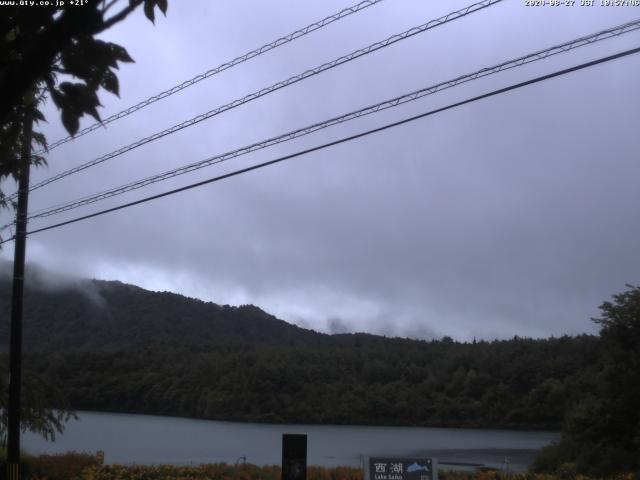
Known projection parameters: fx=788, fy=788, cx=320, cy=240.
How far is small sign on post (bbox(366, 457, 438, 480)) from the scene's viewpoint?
10.4m

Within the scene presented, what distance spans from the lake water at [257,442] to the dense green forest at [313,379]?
92 cm

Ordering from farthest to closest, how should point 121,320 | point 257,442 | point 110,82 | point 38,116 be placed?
point 121,320, point 257,442, point 38,116, point 110,82

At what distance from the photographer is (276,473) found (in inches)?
652

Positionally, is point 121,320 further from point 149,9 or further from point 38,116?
point 149,9

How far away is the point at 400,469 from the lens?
34.5ft

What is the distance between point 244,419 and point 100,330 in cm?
1088

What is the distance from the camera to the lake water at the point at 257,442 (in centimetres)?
2392

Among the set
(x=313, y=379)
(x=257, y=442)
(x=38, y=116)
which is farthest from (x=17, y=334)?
(x=313, y=379)

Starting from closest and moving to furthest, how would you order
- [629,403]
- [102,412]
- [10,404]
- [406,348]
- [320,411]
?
[10,404]
[629,403]
[102,412]
[320,411]
[406,348]

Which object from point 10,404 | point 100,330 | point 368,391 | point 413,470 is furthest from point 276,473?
point 100,330

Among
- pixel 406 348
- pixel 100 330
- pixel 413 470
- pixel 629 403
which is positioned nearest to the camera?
pixel 413 470

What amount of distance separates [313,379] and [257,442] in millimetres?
6054

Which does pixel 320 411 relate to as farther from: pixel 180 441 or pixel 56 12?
pixel 56 12

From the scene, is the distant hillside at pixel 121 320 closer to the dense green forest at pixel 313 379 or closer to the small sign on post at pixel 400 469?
the dense green forest at pixel 313 379
